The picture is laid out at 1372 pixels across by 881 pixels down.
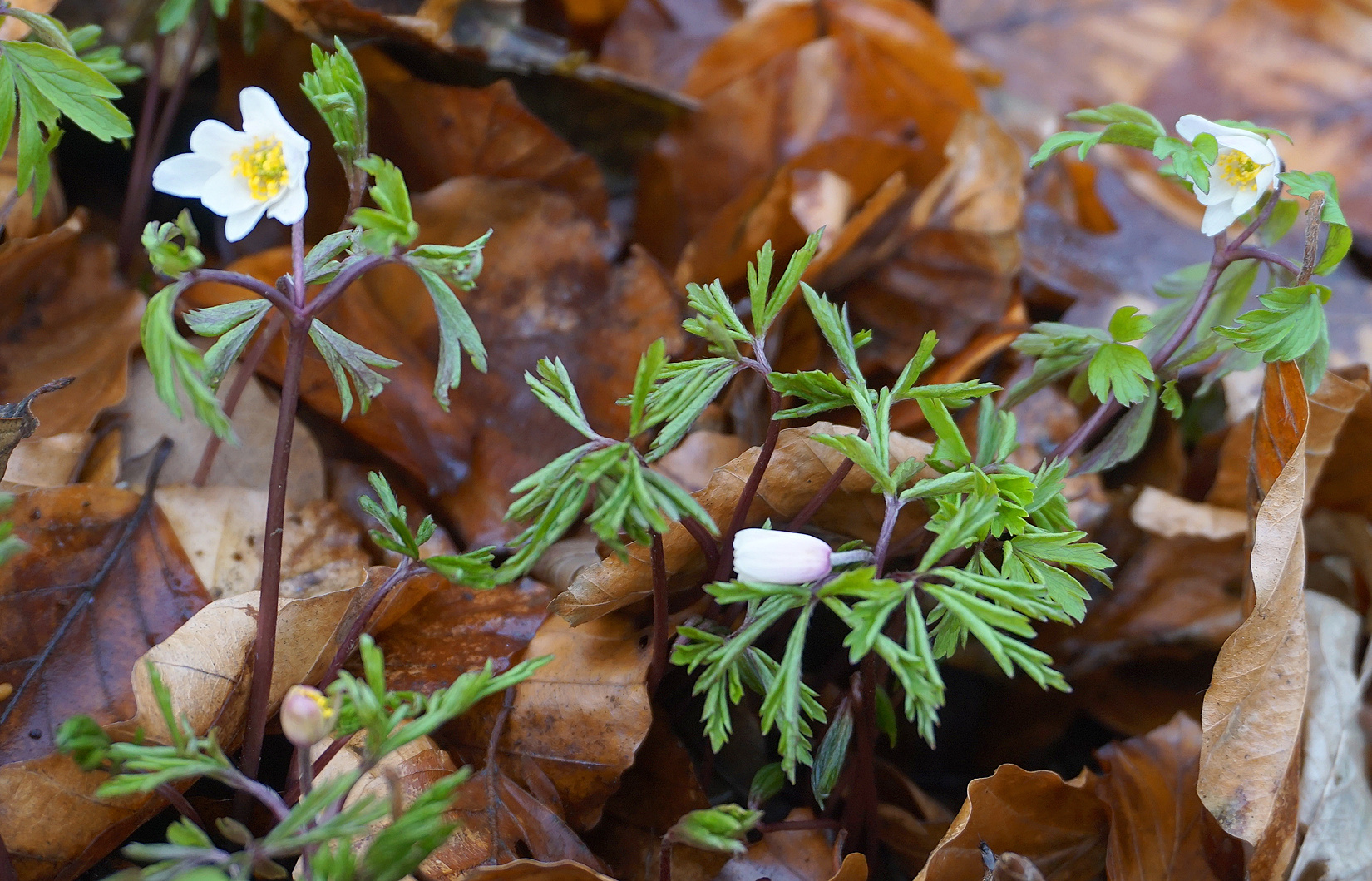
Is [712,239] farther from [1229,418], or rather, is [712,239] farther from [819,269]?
[1229,418]

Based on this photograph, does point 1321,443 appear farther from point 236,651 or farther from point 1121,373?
point 236,651

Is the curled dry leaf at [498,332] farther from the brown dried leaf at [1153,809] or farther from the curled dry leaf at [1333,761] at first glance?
the curled dry leaf at [1333,761]

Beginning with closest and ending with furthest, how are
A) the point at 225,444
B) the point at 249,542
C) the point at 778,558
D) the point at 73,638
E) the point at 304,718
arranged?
the point at 304,718 < the point at 778,558 < the point at 73,638 < the point at 249,542 < the point at 225,444

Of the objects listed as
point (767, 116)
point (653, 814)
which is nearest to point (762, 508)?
point (653, 814)

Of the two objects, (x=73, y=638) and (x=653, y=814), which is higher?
(x=73, y=638)

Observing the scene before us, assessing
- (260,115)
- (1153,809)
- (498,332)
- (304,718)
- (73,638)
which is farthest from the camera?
(498,332)

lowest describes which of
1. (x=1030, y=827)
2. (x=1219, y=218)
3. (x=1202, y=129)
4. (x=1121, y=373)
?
(x=1030, y=827)
